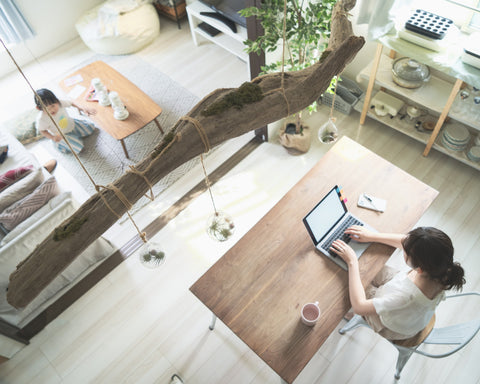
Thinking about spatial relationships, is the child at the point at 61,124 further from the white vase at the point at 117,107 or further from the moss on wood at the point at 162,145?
the moss on wood at the point at 162,145

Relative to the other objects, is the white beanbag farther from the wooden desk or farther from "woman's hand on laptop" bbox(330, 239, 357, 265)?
"woman's hand on laptop" bbox(330, 239, 357, 265)

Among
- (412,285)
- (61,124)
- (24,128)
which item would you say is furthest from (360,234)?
(24,128)

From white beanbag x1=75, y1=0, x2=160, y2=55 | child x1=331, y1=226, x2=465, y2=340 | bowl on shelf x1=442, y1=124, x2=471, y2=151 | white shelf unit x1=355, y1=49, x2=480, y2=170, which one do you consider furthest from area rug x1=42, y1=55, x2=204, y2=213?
bowl on shelf x1=442, y1=124, x2=471, y2=151

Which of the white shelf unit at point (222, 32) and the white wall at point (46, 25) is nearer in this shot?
the white shelf unit at point (222, 32)

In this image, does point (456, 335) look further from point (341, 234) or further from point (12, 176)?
point (12, 176)

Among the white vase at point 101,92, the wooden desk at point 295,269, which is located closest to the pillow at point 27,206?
the white vase at point 101,92

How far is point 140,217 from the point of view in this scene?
124 inches

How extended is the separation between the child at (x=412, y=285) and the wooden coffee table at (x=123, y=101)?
2.15 metres

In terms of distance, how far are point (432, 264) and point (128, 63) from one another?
3993 millimetres

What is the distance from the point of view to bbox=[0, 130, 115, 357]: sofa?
2.44 m

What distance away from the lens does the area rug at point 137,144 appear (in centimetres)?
346

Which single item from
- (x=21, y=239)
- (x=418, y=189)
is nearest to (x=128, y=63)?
(x=21, y=239)

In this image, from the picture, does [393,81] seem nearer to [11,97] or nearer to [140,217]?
[140,217]

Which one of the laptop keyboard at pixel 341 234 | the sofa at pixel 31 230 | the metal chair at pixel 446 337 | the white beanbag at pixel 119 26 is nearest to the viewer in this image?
the metal chair at pixel 446 337
